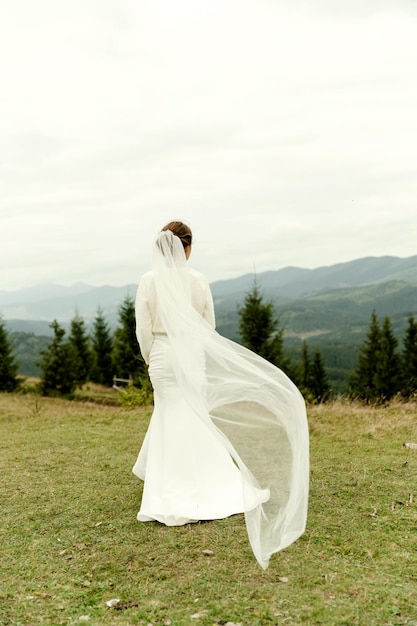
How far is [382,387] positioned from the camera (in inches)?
2453

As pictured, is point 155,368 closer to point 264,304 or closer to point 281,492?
point 281,492

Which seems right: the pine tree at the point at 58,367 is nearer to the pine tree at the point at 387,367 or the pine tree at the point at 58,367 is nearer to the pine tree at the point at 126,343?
the pine tree at the point at 126,343

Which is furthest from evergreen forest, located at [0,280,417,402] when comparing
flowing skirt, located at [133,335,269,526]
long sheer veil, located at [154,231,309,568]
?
long sheer veil, located at [154,231,309,568]

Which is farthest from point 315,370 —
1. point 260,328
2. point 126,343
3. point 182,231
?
point 182,231

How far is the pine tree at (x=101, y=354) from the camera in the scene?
5703cm

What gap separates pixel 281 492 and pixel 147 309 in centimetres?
Answer: 257

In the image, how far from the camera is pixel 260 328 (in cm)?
3722

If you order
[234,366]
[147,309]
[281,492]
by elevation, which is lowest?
[281,492]

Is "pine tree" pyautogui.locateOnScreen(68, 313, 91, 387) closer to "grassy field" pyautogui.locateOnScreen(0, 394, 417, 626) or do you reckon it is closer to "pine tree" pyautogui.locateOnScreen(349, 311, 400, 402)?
"pine tree" pyautogui.locateOnScreen(349, 311, 400, 402)

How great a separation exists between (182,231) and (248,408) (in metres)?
2.13

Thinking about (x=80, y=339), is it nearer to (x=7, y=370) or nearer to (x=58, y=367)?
(x=7, y=370)

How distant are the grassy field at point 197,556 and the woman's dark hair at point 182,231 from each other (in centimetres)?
311

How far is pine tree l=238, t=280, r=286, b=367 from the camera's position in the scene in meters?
37.1

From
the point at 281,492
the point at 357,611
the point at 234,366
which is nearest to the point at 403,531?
the point at 281,492
